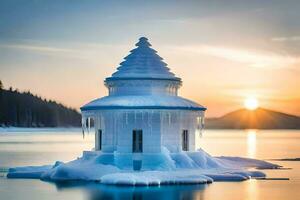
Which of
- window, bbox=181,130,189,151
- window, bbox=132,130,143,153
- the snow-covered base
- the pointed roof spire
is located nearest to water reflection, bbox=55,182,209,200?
the snow-covered base

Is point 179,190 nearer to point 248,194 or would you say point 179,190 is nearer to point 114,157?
point 248,194

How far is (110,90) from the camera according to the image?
61.1 m

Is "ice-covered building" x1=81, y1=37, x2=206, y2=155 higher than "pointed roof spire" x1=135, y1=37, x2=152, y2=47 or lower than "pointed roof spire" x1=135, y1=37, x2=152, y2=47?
lower

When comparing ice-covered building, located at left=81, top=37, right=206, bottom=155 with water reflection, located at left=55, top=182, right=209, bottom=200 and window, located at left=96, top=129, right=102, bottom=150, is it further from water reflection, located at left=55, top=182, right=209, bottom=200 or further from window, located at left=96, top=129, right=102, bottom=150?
water reflection, located at left=55, top=182, right=209, bottom=200

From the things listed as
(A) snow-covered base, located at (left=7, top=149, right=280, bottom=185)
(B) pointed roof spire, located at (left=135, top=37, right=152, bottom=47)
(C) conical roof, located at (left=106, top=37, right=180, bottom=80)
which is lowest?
(A) snow-covered base, located at (left=7, top=149, right=280, bottom=185)

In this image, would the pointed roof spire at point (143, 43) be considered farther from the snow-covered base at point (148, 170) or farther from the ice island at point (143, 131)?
the snow-covered base at point (148, 170)

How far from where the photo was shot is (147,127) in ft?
189

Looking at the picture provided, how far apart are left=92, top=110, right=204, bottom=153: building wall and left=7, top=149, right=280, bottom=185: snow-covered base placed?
944mm

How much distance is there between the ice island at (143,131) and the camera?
55.5 m

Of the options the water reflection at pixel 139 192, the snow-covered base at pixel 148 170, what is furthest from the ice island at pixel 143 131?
the water reflection at pixel 139 192

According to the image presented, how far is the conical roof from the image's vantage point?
59.2 m

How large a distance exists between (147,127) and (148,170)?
358 centimetres

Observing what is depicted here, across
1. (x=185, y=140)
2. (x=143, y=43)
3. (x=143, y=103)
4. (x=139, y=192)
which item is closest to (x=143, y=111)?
(x=143, y=103)

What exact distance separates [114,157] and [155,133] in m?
3.53
